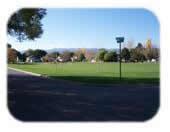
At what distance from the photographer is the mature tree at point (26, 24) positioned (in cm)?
882

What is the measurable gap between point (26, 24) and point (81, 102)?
2637 mm

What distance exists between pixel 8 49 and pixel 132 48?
254 cm

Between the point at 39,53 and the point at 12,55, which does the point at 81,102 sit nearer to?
the point at 39,53

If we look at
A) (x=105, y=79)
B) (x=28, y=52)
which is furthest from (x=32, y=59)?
(x=105, y=79)

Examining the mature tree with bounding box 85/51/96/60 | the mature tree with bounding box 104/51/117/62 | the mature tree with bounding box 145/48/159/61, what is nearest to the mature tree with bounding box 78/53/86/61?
the mature tree with bounding box 85/51/96/60

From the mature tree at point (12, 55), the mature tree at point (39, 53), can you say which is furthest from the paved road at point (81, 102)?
the mature tree at point (39, 53)

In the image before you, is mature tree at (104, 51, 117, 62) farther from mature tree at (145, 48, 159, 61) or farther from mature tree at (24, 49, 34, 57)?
mature tree at (24, 49, 34, 57)

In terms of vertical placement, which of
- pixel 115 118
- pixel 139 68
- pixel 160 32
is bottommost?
pixel 115 118

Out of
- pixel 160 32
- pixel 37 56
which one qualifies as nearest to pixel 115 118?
pixel 160 32

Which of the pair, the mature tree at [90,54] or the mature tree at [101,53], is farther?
the mature tree at [90,54]

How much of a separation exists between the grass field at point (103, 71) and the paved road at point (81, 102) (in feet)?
1.14

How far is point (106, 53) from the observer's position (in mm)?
9000

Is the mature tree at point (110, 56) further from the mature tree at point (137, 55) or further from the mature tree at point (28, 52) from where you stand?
the mature tree at point (28, 52)

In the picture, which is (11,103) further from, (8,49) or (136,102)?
(136,102)
